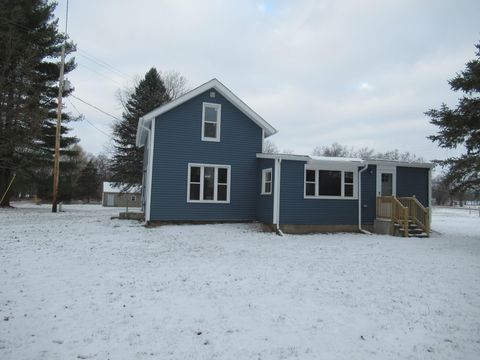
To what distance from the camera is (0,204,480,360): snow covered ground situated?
4.39 metres

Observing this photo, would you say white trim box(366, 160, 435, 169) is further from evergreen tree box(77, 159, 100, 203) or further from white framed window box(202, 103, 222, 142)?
evergreen tree box(77, 159, 100, 203)

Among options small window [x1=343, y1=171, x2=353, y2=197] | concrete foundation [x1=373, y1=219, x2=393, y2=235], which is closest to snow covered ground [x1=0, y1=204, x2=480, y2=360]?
concrete foundation [x1=373, y1=219, x2=393, y2=235]

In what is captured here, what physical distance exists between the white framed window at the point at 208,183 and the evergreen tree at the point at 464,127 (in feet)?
29.2

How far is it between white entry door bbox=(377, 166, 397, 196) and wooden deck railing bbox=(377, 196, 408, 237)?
71 cm

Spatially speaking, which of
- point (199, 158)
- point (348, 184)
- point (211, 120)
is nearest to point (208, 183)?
point (199, 158)

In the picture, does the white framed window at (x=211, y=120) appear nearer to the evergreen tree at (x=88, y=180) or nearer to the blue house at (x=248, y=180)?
the blue house at (x=248, y=180)

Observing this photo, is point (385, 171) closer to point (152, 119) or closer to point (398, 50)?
point (398, 50)

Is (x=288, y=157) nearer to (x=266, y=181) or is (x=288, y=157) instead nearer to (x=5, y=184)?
(x=266, y=181)

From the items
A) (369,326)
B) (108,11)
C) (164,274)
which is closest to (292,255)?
(164,274)

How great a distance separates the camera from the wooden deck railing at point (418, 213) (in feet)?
50.9

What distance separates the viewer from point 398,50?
658 inches

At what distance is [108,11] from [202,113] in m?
6.10

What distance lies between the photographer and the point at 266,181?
16.1 m

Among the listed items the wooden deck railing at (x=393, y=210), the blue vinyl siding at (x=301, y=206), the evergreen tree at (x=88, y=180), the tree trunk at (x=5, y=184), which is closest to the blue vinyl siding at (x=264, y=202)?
the blue vinyl siding at (x=301, y=206)
